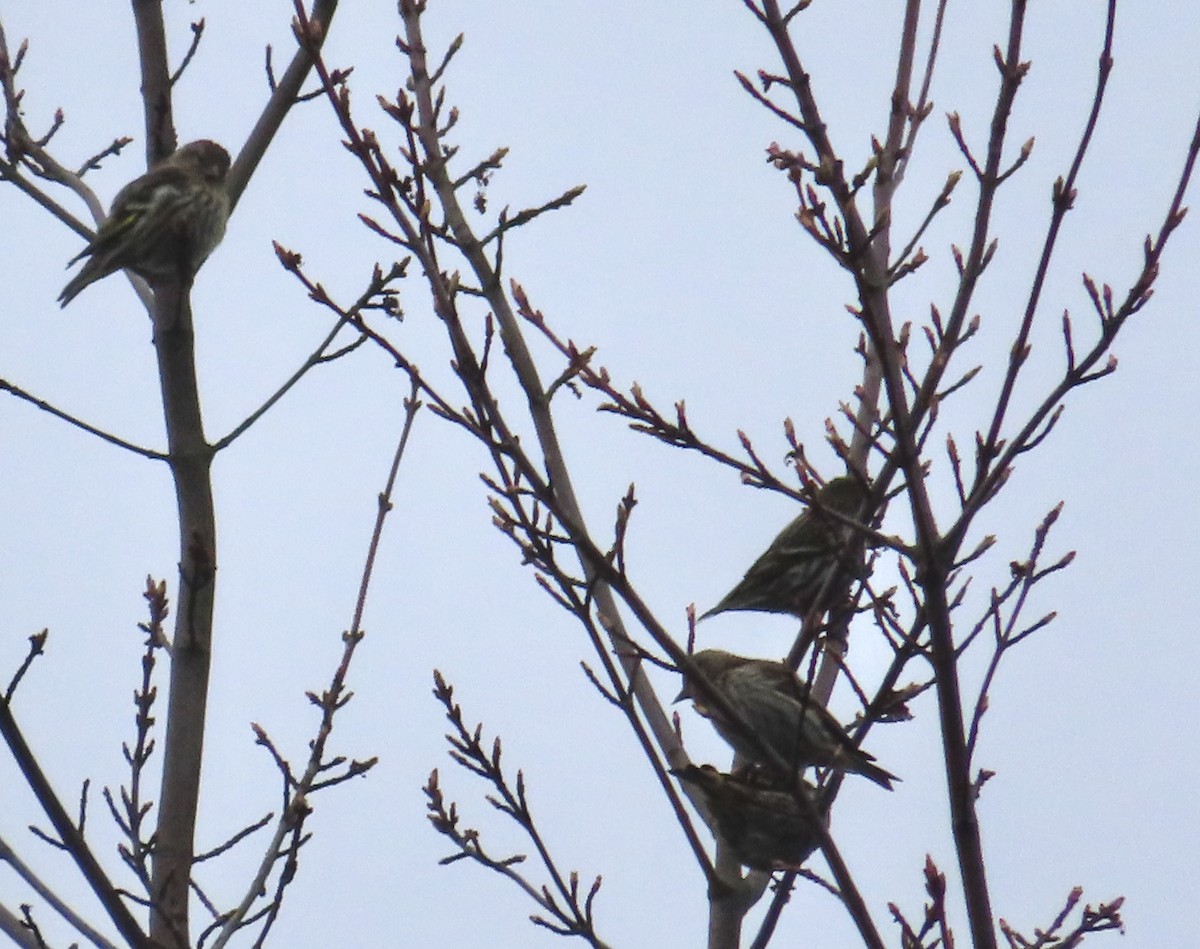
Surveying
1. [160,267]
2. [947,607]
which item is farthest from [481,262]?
[947,607]

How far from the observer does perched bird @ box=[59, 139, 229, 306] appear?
5.45 meters

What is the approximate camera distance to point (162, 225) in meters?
6.13

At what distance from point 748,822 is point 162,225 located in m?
3.11

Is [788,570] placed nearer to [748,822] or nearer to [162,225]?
[748,822]

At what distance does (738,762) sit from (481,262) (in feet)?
6.84

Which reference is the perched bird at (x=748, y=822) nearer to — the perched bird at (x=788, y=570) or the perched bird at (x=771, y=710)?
→ the perched bird at (x=771, y=710)

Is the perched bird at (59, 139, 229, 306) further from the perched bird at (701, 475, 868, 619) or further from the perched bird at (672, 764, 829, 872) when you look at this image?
the perched bird at (701, 475, 868, 619)

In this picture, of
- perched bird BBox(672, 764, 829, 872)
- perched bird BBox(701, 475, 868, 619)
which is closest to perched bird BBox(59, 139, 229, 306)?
perched bird BBox(672, 764, 829, 872)

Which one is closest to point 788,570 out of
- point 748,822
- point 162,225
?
point 748,822

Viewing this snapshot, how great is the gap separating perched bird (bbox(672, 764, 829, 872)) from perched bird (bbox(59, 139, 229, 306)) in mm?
2279

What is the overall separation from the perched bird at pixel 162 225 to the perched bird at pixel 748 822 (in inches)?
89.7

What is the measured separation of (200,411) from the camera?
4.74 meters

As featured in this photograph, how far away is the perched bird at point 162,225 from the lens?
17.9ft

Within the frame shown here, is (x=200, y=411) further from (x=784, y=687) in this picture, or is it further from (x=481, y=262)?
(x=784, y=687)
